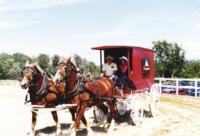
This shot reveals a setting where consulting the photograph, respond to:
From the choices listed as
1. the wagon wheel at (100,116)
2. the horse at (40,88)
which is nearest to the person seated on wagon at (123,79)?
the wagon wheel at (100,116)

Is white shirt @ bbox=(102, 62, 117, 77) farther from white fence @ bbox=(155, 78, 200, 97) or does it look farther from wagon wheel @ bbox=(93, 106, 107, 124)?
white fence @ bbox=(155, 78, 200, 97)

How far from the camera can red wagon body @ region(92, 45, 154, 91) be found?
1583 centimetres

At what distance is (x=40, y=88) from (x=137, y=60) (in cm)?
485

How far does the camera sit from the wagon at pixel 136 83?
15.4 m

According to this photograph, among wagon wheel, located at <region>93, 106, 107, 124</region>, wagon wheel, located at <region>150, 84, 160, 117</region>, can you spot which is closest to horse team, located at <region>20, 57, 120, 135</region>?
wagon wheel, located at <region>93, 106, 107, 124</region>

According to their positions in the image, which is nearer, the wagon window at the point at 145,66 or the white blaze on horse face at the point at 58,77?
the white blaze on horse face at the point at 58,77

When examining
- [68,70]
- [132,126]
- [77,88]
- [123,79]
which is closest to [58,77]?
[68,70]

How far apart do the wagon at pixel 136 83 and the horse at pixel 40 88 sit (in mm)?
2500

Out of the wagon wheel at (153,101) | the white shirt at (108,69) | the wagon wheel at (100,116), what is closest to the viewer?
the white shirt at (108,69)

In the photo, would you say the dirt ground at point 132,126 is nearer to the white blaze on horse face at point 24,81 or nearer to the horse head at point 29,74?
the horse head at point 29,74

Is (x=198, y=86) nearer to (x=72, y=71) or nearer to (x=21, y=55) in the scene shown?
(x=72, y=71)

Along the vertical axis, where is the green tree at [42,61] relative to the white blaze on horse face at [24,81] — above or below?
above

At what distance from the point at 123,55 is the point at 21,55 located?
16347 centimetres

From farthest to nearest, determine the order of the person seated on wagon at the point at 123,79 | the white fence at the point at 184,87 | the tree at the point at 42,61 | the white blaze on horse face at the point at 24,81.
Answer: the white fence at the point at 184,87 → the person seated on wagon at the point at 123,79 → the tree at the point at 42,61 → the white blaze on horse face at the point at 24,81
